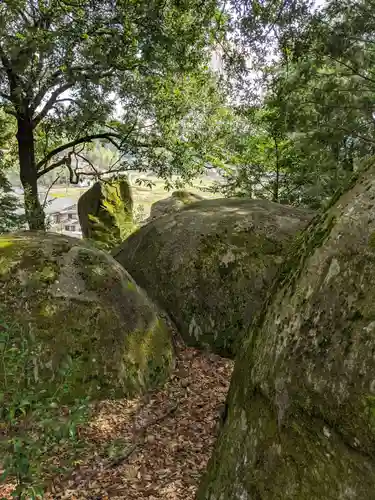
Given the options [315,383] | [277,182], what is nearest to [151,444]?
[315,383]

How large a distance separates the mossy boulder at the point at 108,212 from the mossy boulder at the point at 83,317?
830 cm

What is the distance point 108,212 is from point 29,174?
3.26 metres

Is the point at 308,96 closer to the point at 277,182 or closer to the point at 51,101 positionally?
the point at 277,182

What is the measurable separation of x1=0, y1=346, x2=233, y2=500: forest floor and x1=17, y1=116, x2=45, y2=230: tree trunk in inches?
309

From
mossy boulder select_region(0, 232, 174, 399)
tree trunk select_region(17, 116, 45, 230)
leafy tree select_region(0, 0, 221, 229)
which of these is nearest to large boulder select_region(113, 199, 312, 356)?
mossy boulder select_region(0, 232, 174, 399)

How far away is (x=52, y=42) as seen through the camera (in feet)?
24.7

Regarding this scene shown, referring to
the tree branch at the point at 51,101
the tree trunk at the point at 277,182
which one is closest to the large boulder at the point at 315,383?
the tree trunk at the point at 277,182

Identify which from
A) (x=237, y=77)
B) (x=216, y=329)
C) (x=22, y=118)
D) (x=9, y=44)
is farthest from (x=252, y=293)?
(x=22, y=118)

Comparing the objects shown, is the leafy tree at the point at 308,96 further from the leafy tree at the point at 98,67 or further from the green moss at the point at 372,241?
the green moss at the point at 372,241

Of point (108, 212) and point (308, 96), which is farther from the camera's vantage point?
point (108, 212)

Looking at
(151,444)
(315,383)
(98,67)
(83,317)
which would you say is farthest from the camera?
(98,67)

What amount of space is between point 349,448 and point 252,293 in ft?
15.4

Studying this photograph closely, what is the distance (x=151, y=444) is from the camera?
4.44 metres

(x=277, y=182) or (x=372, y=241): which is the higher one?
(x=277, y=182)
